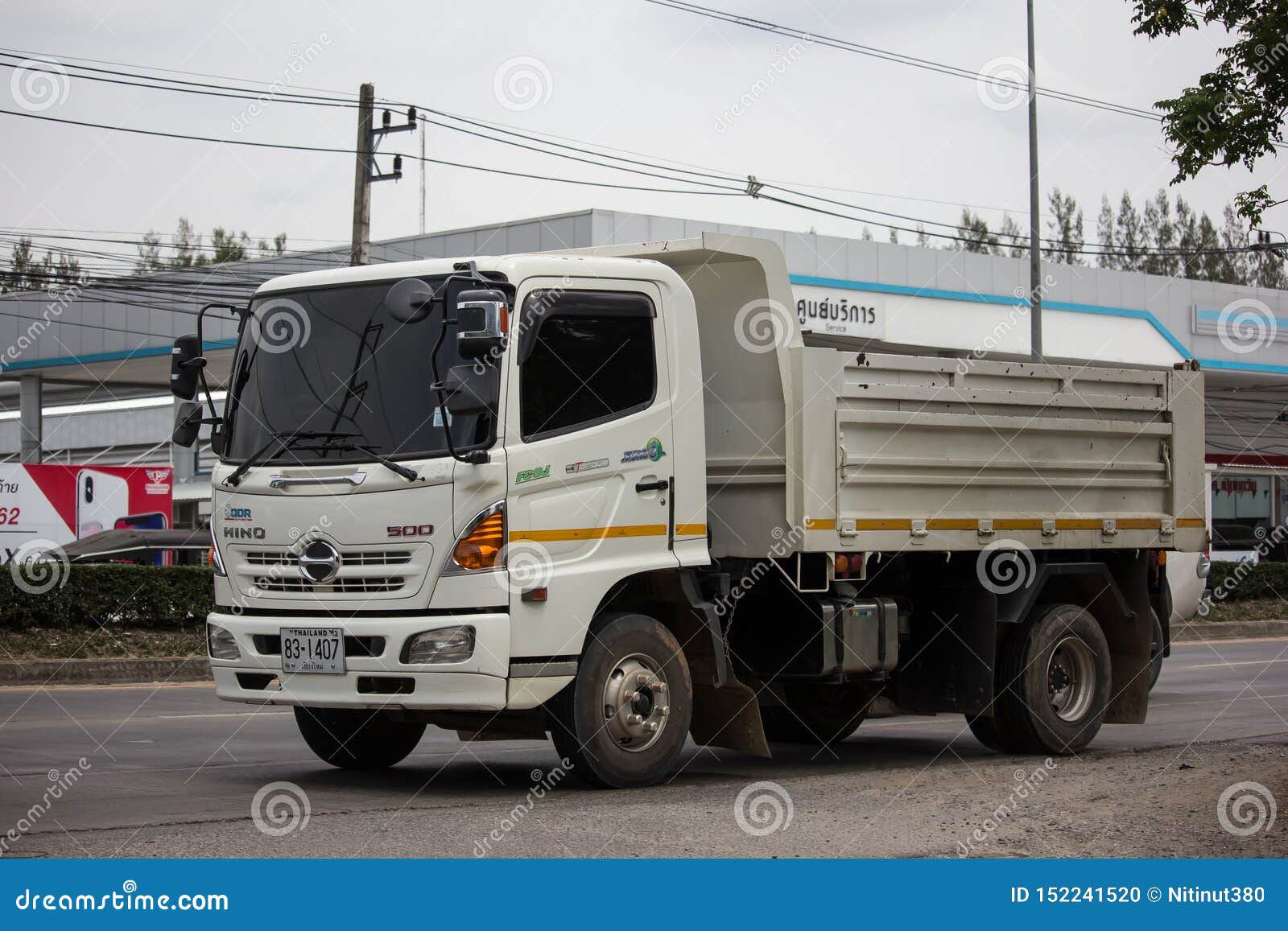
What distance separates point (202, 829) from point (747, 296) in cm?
454

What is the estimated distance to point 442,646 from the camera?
320 inches

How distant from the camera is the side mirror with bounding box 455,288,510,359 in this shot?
7883 millimetres

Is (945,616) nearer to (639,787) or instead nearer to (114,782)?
(639,787)

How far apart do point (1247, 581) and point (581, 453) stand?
24.8m

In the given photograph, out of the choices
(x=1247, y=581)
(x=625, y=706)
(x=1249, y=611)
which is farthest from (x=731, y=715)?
(x=1247, y=581)

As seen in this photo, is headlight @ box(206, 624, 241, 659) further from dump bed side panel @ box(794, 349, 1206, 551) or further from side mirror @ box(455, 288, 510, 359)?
dump bed side panel @ box(794, 349, 1206, 551)

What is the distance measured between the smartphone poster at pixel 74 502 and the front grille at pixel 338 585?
1562 cm

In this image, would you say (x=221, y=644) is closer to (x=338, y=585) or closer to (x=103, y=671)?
(x=338, y=585)

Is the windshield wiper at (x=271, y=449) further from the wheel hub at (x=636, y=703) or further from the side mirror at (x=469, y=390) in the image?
the wheel hub at (x=636, y=703)

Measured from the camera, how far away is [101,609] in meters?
18.6

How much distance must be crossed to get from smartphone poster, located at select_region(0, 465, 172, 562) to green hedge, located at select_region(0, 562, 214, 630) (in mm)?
4561

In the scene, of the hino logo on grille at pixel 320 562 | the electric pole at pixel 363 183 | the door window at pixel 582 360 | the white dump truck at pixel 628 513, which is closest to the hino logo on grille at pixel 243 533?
the white dump truck at pixel 628 513

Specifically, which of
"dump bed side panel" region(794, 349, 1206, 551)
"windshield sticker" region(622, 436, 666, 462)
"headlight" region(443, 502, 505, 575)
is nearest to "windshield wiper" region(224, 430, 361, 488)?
"headlight" region(443, 502, 505, 575)

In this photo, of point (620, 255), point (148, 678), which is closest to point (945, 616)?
point (620, 255)
